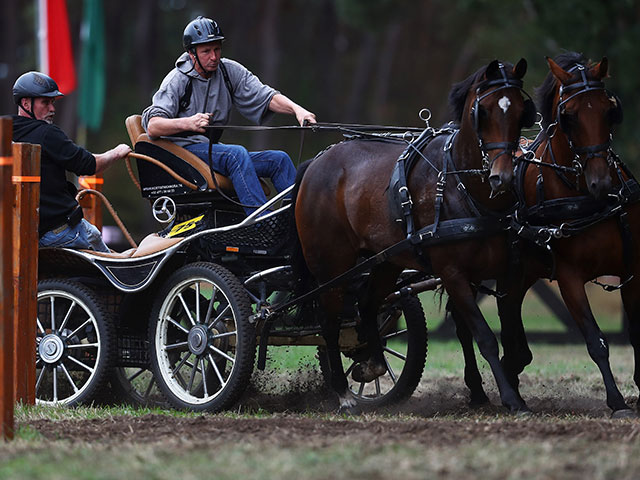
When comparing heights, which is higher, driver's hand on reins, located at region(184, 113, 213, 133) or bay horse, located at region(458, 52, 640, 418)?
driver's hand on reins, located at region(184, 113, 213, 133)

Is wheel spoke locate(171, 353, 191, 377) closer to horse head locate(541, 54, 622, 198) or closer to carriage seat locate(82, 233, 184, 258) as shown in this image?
carriage seat locate(82, 233, 184, 258)

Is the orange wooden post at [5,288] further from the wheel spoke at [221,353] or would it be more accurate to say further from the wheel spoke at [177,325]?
the wheel spoke at [177,325]

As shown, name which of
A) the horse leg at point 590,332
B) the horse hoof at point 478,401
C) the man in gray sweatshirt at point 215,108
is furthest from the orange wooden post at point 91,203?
the horse leg at point 590,332

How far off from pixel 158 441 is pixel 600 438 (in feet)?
7.10

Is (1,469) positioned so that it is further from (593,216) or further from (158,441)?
(593,216)

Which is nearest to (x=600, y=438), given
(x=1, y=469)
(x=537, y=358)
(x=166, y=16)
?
(x=1, y=469)

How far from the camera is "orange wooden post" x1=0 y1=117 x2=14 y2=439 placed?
5711 mm

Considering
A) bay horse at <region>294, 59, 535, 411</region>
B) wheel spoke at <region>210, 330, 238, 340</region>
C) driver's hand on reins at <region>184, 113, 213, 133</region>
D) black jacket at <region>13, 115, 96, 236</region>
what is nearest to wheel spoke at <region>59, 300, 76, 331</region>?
black jacket at <region>13, 115, 96, 236</region>

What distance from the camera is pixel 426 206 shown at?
6.98 metres

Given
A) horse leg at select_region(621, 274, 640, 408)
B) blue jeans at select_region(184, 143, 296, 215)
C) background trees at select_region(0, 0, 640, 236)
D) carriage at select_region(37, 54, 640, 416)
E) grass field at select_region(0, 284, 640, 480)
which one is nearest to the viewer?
grass field at select_region(0, 284, 640, 480)

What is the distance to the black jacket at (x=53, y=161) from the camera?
7824 millimetres

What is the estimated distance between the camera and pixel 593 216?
6766mm

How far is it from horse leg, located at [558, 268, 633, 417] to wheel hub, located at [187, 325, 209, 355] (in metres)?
2.40

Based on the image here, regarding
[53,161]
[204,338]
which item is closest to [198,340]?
[204,338]
